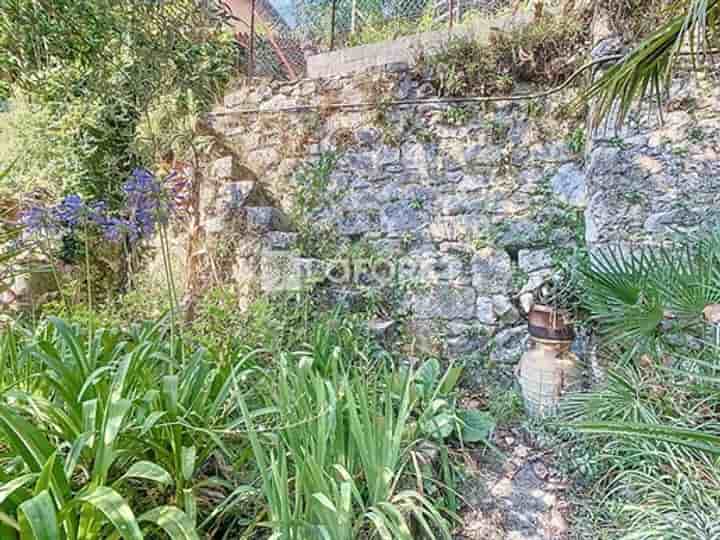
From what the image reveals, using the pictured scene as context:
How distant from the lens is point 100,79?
6.92ft

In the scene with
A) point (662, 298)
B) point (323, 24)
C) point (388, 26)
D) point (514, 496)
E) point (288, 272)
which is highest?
point (323, 24)

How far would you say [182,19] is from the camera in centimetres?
196

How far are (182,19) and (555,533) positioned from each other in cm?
284

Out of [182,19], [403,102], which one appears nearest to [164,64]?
[182,19]

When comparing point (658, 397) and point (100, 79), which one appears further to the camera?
point (100, 79)

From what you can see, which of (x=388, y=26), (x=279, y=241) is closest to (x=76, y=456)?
(x=279, y=241)

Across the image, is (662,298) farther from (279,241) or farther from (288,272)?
(279,241)

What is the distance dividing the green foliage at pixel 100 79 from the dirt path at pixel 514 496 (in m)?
2.11

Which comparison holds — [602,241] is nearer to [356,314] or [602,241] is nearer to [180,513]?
[356,314]

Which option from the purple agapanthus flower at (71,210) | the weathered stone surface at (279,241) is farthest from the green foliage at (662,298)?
the purple agapanthus flower at (71,210)

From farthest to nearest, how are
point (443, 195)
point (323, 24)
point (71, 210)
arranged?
point (323, 24)
point (443, 195)
point (71, 210)

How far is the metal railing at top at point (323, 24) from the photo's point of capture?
3.30m

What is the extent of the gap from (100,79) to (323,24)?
7.80 feet

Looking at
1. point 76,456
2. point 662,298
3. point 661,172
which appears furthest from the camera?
point 661,172
